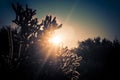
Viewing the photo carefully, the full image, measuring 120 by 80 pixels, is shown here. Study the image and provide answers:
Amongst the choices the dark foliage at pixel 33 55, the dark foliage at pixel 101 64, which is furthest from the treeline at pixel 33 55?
the dark foliage at pixel 101 64

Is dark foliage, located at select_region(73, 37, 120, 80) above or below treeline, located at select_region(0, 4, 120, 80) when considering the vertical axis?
above

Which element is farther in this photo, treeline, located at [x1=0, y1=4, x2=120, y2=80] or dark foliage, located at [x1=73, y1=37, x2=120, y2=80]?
dark foliage, located at [x1=73, y1=37, x2=120, y2=80]

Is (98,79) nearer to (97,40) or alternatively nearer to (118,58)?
(118,58)

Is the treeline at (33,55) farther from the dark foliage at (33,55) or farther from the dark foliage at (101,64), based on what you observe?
the dark foliage at (101,64)

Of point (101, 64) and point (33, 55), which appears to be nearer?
point (33, 55)

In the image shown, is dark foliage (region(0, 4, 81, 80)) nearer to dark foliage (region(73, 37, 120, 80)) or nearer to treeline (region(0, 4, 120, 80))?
treeline (region(0, 4, 120, 80))

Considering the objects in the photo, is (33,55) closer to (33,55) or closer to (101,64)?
(33,55)

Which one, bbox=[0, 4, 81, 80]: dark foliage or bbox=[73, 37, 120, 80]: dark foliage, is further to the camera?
bbox=[73, 37, 120, 80]: dark foliage

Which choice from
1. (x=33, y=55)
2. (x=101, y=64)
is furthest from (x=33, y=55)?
(x=101, y=64)

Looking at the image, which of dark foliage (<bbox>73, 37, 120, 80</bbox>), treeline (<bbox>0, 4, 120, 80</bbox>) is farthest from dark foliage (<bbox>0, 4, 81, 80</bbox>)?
dark foliage (<bbox>73, 37, 120, 80</bbox>)

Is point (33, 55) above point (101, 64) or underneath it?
underneath

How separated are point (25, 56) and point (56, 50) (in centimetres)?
274

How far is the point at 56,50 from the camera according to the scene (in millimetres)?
10188

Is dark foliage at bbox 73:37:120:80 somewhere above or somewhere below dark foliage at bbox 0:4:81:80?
above
